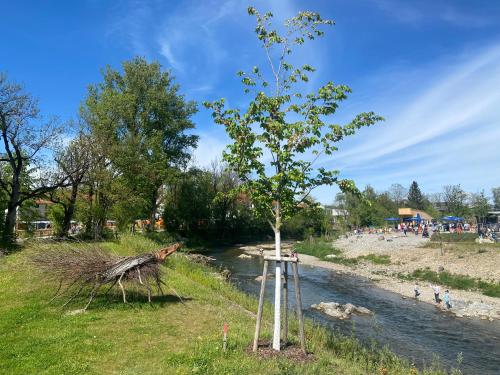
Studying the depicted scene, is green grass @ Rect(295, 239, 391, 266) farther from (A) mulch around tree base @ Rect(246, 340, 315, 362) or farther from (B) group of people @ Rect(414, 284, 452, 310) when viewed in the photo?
(A) mulch around tree base @ Rect(246, 340, 315, 362)

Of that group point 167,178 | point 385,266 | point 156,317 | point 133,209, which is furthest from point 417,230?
point 156,317

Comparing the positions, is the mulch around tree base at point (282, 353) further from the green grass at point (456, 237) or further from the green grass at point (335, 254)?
the green grass at point (456, 237)

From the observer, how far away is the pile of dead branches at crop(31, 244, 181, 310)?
12.1 m

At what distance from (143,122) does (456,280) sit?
121ft

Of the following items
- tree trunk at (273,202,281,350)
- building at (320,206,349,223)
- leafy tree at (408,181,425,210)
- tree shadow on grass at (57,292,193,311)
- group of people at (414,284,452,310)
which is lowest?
group of people at (414,284,452,310)

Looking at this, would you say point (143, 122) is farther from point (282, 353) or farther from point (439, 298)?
point (282, 353)

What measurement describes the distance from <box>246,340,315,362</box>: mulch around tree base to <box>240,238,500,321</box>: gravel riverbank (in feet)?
42.8

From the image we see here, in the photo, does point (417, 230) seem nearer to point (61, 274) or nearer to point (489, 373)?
point (489, 373)

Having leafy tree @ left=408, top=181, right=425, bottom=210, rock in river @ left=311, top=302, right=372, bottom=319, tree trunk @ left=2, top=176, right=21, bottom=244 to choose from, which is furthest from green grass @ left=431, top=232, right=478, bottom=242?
leafy tree @ left=408, top=181, right=425, bottom=210

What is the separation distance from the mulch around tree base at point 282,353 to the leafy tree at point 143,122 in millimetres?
30347

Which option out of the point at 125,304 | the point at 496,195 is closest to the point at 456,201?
the point at 496,195

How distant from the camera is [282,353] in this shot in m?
8.81

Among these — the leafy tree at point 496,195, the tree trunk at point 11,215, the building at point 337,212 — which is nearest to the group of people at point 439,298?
the tree trunk at point 11,215

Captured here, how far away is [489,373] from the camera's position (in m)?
16.5
